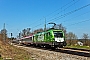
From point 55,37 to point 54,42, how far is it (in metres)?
1.22

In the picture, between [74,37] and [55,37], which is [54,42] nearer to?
[55,37]

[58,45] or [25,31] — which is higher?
[25,31]

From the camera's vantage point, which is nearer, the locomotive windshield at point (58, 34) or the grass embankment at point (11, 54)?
the grass embankment at point (11, 54)

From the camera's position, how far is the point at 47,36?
36812 millimetres

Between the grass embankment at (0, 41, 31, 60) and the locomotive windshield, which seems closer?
the grass embankment at (0, 41, 31, 60)

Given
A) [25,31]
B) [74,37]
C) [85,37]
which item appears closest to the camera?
[85,37]

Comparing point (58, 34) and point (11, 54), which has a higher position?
point (58, 34)

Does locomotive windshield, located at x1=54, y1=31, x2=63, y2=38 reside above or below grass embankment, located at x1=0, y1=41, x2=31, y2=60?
above

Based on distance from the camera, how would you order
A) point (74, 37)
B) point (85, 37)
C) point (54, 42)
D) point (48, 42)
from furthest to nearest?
point (74, 37)
point (85, 37)
point (48, 42)
point (54, 42)

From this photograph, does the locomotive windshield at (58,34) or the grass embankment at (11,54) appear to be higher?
the locomotive windshield at (58,34)

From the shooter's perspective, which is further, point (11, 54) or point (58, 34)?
point (58, 34)

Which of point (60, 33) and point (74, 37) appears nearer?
point (60, 33)

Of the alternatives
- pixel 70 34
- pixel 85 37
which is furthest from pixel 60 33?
pixel 70 34

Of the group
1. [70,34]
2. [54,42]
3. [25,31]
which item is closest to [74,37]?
[70,34]
